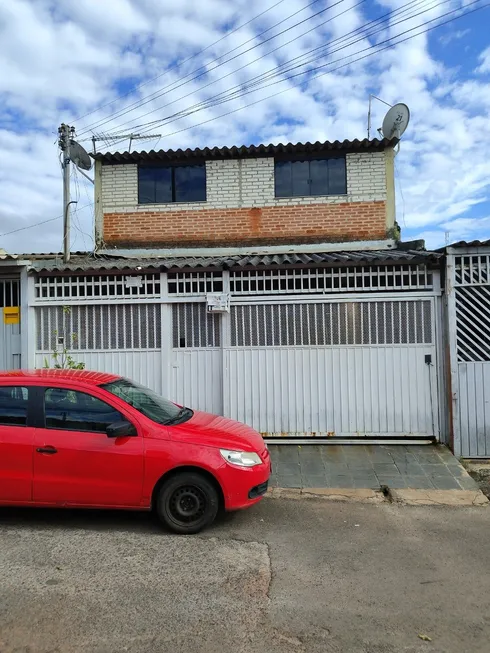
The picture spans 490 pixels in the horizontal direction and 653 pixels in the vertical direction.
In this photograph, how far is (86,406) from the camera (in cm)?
494

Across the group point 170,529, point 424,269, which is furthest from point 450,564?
point 424,269

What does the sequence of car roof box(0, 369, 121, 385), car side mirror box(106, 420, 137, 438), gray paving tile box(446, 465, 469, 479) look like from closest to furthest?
car side mirror box(106, 420, 137, 438), car roof box(0, 369, 121, 385), gray paving tile box(446, 465, 469, 479)

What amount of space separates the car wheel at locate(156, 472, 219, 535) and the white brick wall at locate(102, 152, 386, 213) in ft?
23.5

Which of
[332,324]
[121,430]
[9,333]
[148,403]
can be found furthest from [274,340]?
[9,333]

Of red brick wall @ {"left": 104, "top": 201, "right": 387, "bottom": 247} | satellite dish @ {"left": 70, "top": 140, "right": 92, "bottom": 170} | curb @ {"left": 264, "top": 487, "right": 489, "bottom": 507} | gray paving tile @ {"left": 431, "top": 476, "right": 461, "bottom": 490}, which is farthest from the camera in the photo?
red brick wall @ {"left": 104, "top": 201, "right": 387, "bottom": 247}

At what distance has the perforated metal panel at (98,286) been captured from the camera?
26.9 feet

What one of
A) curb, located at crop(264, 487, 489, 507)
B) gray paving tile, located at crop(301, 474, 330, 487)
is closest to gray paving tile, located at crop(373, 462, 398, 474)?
curb, located at crop(264, 487, 489, 507)

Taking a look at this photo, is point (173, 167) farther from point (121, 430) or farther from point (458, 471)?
point (458, 471)

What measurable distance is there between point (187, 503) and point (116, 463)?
2.57ft

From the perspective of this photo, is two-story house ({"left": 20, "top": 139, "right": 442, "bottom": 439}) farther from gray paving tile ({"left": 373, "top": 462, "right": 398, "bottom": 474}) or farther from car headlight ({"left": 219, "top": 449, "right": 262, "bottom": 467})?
car headlight ({"left": 219, "top": 449, "right": 262, "bottom": 467})

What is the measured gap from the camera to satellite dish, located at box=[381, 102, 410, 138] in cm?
1059

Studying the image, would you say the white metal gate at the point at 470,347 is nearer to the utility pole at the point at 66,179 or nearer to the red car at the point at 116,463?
the red car at the point at 116,463

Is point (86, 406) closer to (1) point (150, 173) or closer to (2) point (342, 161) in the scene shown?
(1) point (150, 173)

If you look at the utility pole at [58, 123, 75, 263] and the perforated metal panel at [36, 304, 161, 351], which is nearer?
the perforated metal panel at [36, 304, 161, 351]
